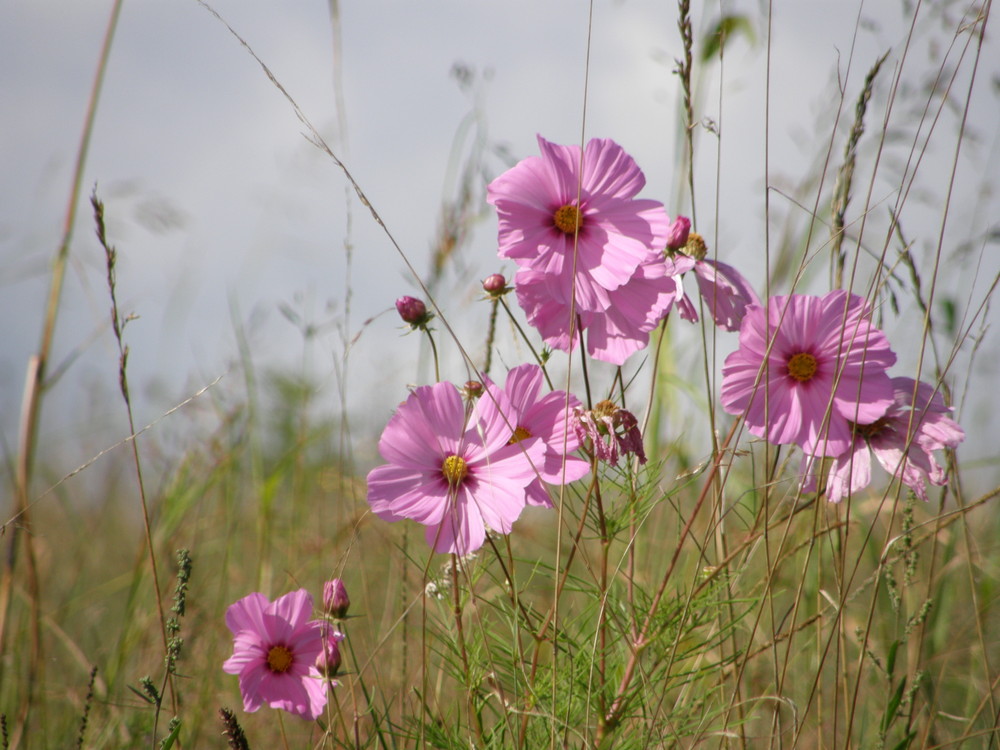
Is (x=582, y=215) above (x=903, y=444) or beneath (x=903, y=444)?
Answer: above

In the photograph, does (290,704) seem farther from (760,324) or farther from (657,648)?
(760,324)

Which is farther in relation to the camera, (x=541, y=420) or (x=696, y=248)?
(x=696, y=248)

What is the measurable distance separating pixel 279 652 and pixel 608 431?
0.47 metres

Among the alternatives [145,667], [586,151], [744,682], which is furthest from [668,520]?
[586,151]

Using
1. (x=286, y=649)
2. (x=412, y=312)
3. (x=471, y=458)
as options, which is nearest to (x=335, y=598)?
(x=286, y=649)

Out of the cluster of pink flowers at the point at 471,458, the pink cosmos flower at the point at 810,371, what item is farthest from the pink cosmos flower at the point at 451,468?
the pink cosmos flower at the point at 810,371

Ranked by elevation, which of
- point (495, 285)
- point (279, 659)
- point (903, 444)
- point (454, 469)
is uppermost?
point (495, 285)

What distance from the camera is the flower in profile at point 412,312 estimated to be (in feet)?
3.08

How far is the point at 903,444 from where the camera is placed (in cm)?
94

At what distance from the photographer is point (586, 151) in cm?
88

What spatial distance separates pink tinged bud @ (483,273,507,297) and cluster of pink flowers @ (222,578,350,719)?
37cm

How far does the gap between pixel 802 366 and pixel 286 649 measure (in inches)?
26.9

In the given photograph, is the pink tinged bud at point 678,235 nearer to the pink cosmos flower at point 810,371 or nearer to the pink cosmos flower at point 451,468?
the pink cosmos flower at point 810,371

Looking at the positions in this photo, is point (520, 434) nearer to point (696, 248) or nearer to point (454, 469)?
point (454, 469)
